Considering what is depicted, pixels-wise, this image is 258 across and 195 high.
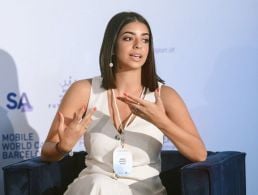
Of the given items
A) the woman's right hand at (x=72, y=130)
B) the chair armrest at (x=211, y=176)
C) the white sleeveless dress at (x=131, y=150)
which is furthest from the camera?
the white sleeveless dress at (x=131, y=150)

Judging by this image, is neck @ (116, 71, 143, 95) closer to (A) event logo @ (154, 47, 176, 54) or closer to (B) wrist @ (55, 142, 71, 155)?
(B) wrist @ (55, 142, 71, 155)

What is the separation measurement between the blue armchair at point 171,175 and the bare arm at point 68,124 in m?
0.08

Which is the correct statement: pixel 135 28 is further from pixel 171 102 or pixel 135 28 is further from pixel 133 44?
pixel 171 102

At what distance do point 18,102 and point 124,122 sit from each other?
0.87 m

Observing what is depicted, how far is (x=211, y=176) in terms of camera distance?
1.87m

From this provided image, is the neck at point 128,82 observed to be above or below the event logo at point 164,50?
below

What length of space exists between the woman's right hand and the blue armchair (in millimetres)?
168

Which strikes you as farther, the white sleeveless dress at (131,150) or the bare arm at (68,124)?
the white sleeveless dress at (131,150)

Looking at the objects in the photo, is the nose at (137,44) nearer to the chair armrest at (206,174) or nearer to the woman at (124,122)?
the woman at (124,122)

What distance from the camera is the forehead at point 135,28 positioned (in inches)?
85.9

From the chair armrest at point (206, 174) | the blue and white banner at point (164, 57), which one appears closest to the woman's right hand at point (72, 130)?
the chair armrest at point (206, 174)

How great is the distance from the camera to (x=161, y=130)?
2.05 metres

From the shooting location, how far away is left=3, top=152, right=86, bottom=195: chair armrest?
2037mm

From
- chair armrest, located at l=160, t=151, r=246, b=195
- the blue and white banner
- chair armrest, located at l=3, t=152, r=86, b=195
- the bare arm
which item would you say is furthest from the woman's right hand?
the blue and white banner
